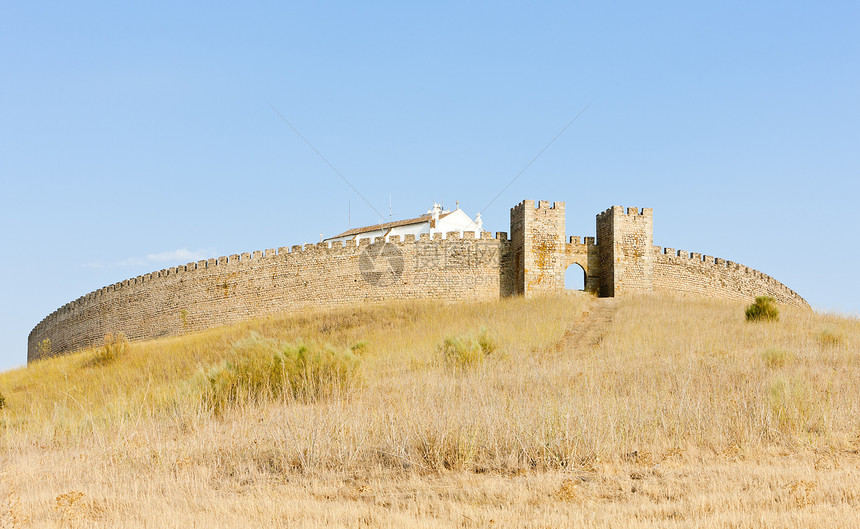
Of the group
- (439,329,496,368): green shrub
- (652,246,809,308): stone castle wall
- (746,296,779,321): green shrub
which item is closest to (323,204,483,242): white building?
(652,246,809,308): stone castle wall

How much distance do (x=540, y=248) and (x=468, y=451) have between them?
18648 millimetres

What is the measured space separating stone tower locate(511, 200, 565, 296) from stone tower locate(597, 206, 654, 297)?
5.78 ft

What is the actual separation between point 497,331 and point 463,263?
870cm

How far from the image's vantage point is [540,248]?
2431cm

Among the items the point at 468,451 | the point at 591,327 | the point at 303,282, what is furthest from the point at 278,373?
the point at 303,282

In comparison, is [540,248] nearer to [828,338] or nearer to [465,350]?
[828,338]

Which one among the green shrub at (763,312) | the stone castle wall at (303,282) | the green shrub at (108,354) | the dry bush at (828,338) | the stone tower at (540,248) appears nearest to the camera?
the dry bush at (828,338)

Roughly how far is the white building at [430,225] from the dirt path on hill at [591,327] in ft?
68.5

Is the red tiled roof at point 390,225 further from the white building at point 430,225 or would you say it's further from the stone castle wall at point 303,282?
the stone castle wall at point 303,282

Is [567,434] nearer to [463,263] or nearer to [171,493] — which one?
[171,493]

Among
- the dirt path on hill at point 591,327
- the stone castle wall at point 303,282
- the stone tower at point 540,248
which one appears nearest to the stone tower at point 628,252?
the dirt path on hill at point 591,327

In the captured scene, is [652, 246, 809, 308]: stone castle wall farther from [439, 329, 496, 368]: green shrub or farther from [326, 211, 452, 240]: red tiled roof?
[326, 211, 452, 240]: red tiled roof

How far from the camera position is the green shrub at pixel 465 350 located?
12.4 metres

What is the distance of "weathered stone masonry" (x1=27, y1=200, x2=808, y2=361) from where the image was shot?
24.5 meters
